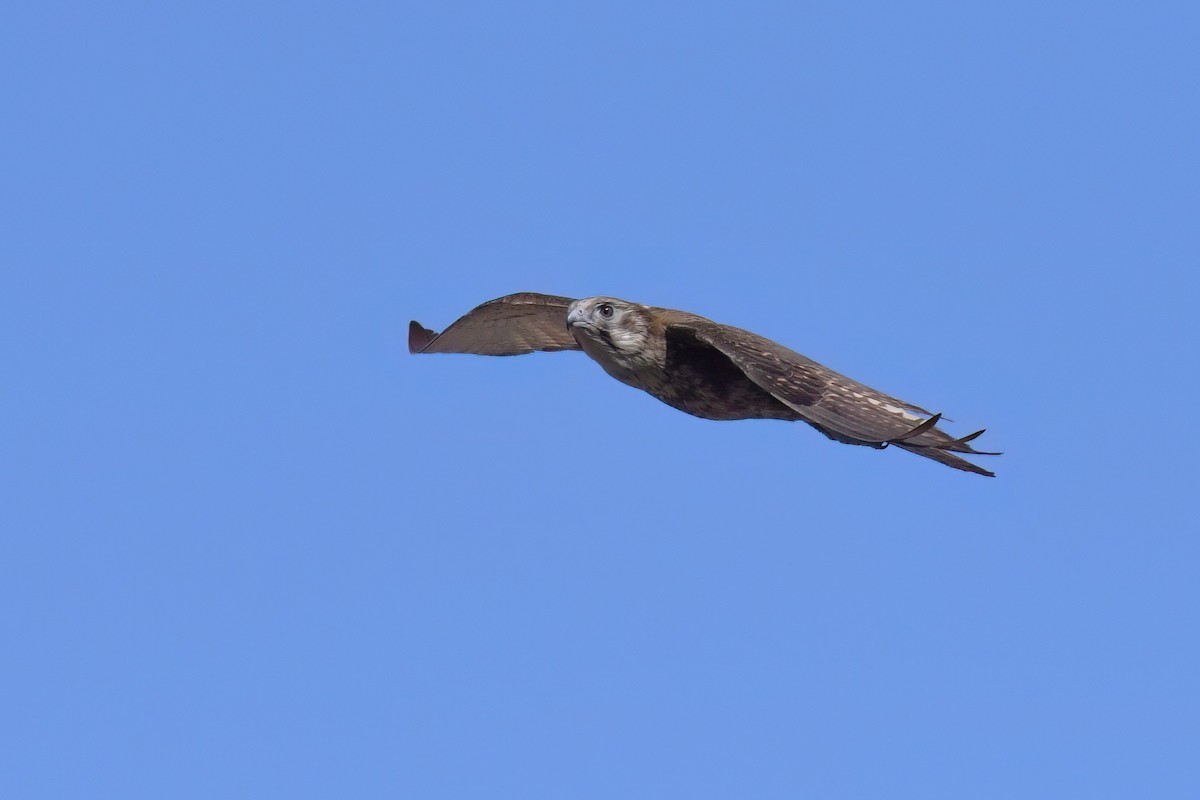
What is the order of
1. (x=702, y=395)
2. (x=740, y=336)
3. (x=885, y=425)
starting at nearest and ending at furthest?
(x=885, y=425), (x=740, y=336), (x=702, y=395)

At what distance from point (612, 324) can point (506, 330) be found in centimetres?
255

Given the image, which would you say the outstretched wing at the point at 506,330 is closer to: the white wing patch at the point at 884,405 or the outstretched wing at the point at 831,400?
the outstretched wing at the point at 831,400

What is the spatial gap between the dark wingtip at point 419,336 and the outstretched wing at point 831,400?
13.6ft

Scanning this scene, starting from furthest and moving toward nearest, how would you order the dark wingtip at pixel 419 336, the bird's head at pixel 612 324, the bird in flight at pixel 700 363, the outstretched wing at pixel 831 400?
the dark wingtip at pixel 419 336 < the bird's head at pixel 612 324 < the bird in flight at pixel 700 363 < the outstretched wing at pixel 831 400

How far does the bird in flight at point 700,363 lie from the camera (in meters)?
13.0

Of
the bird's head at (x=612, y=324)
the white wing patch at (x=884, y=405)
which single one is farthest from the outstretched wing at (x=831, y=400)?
the bird's head at (x=612, y=324)

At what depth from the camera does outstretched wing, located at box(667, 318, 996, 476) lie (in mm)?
12688

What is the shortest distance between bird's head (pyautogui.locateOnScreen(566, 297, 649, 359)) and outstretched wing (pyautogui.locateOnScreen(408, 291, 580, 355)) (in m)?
1.46

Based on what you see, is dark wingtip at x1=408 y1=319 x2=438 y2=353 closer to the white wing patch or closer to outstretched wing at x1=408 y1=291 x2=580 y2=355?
outstretched wing at x1=408 y1=291 x2=580 y2=355

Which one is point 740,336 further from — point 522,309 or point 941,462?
point 522,309

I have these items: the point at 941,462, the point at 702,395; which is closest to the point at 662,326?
the point at 702,395

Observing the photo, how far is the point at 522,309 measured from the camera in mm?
17125

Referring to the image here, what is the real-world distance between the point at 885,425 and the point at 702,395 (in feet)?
8.12

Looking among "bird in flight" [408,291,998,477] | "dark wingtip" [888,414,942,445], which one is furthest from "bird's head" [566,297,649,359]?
"dark wingtip" [888,414,942,445]
